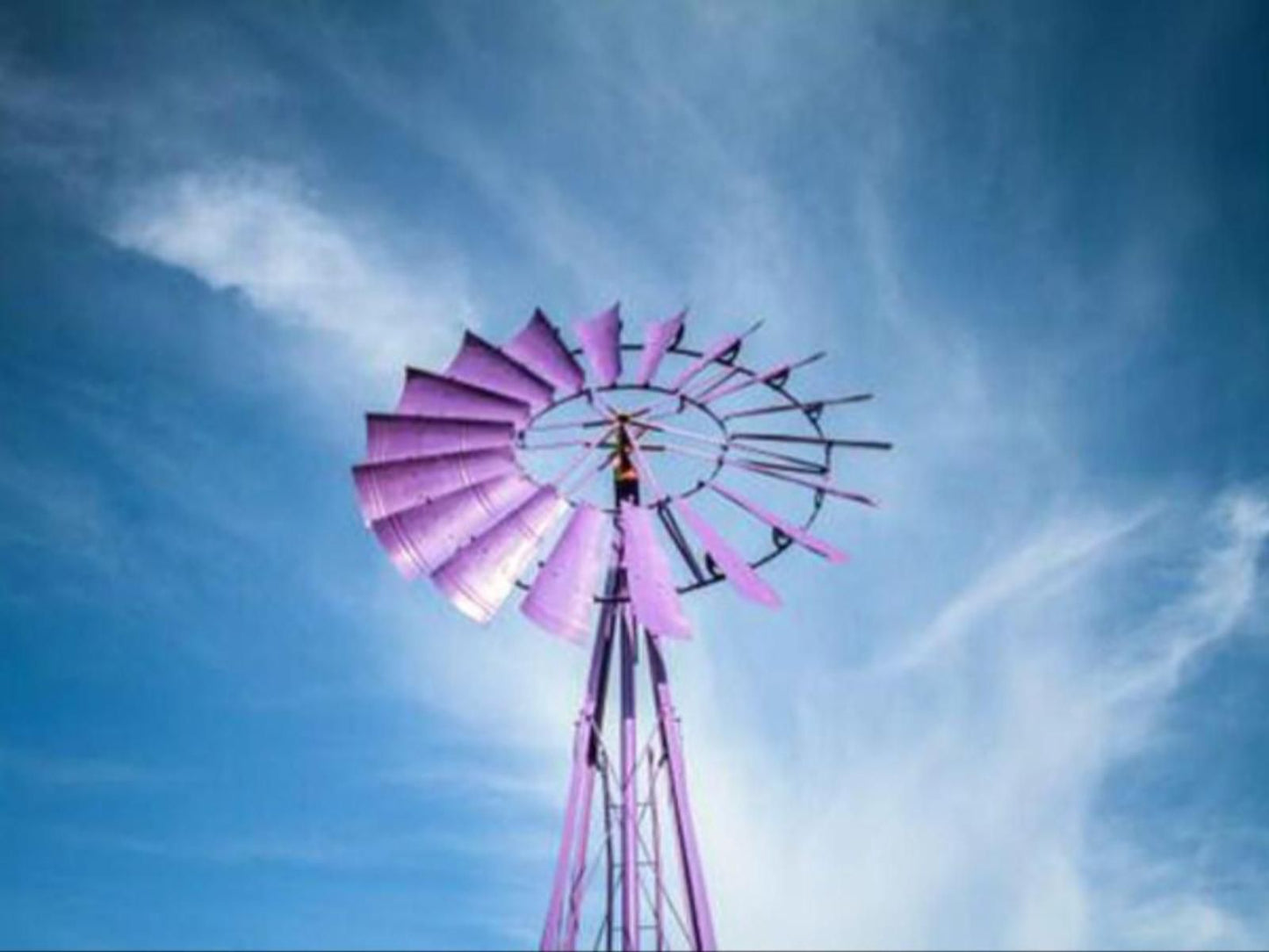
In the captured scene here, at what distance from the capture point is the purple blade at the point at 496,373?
40.4 ft

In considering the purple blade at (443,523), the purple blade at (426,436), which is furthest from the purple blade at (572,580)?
the purple blade at (426,436)

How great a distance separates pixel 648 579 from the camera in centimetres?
1016

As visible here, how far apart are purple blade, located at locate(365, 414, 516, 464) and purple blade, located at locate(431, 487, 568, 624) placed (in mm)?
967

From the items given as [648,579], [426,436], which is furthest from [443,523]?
[648,579]

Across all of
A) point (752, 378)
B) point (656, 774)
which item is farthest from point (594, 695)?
point (752, 378)

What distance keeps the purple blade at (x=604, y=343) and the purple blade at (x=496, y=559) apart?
194 centimetres

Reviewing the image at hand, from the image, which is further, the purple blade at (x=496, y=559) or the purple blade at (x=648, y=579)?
the purple blade at (x=496, y=559)

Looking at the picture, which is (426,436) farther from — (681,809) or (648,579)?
(681,809)

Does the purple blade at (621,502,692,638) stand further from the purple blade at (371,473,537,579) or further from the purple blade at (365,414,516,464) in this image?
the purple blade at (365,414,516,464)

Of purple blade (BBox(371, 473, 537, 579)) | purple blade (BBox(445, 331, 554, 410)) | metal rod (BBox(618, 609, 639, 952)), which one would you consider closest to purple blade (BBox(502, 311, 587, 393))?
purple blade (BBox(445, 331, 554, 410))

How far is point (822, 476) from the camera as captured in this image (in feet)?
41.4

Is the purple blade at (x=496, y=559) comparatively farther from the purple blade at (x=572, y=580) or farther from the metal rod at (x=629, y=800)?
the metal rod at (x=629, y=800)

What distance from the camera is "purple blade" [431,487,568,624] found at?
1047 cm

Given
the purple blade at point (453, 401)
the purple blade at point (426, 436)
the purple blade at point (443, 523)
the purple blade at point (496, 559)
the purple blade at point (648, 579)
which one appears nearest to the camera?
the purple blade at point (648, 579)
